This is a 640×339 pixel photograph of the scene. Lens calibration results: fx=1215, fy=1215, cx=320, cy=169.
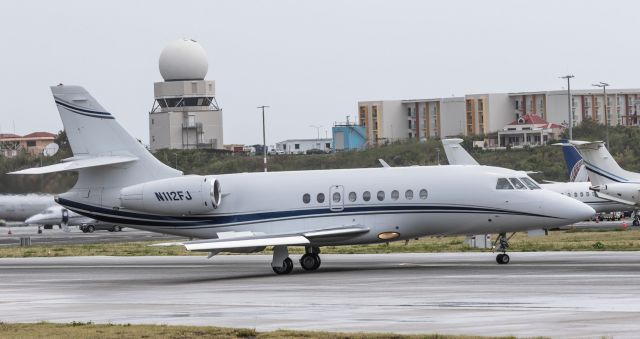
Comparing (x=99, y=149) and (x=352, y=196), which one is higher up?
(x=99, y=149)

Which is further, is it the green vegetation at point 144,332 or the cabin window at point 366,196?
the cabin window at point 366,196

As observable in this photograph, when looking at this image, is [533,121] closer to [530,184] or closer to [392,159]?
[392,159]

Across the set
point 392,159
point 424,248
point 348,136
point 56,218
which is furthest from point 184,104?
point 424,248

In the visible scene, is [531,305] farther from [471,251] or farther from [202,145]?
[202,145]

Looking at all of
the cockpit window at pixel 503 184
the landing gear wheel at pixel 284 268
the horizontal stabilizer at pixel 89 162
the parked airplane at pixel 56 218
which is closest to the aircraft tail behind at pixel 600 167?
the cockpit window at pixel 503 184

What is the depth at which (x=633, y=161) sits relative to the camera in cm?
11419

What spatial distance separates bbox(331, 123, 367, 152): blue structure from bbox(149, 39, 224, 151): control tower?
16.1 m

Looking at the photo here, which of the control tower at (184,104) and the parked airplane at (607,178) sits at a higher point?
the control tower at (184,104)

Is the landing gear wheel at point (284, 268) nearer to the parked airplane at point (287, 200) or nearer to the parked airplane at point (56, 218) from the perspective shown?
the parked airplane at point (287, 200)

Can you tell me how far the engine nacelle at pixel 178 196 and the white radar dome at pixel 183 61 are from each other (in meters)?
93.1

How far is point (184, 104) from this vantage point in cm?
14062

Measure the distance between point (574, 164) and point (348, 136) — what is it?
7050 cm

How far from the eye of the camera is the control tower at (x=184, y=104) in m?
134

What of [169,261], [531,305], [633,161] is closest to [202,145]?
[633,161]
